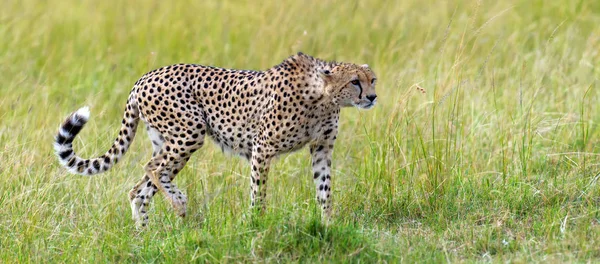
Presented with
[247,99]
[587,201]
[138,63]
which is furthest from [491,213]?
[138,63]

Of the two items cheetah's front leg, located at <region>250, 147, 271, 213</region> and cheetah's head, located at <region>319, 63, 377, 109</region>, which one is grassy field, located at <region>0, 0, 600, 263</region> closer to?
cheetah's front leg, located at <region>250, 147, 271, 213</region>

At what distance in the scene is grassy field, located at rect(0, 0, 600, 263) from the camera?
13.4ft

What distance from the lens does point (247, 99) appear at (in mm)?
4852

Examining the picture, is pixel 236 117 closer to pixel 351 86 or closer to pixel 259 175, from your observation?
pixel 259 175

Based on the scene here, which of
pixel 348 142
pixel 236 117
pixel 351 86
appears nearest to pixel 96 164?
pixel 236 117

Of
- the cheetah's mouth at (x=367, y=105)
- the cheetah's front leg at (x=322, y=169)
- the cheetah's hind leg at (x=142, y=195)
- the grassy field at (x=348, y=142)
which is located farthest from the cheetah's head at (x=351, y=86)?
the cheetah's hind leg at (x=142, y=195)

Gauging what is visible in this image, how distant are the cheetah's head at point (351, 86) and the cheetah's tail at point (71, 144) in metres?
1.13

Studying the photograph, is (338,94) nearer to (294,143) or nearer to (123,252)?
(294,143)

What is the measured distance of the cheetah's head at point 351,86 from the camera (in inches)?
174

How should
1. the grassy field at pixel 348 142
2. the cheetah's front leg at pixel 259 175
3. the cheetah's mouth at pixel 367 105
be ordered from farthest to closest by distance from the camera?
the cheetah's front leg at pixel 259 175, the cheetah's mouth at pixel 367 105, the grassy field at pixel 348 142

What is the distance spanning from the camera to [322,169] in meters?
4.77

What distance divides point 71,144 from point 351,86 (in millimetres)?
1449

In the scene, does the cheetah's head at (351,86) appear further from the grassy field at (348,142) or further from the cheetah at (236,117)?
the grassy field at (348,142)

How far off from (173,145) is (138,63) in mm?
2469
